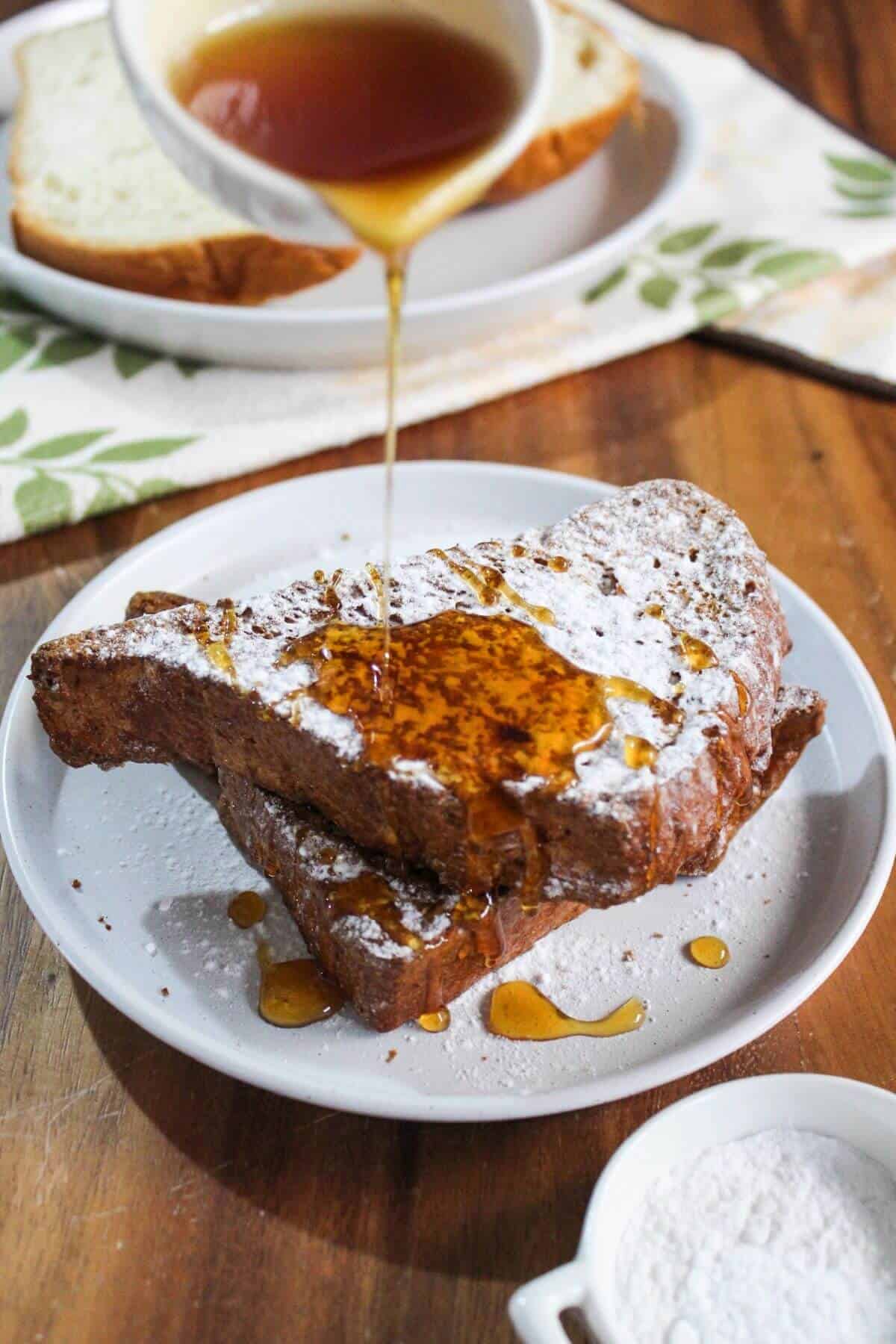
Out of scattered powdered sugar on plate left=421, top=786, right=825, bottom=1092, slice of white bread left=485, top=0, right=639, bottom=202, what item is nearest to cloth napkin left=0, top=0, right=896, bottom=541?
slice of white bread left=485, top=0, right=639, bottom=202

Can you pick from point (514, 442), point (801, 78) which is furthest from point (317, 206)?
point (801, 78)

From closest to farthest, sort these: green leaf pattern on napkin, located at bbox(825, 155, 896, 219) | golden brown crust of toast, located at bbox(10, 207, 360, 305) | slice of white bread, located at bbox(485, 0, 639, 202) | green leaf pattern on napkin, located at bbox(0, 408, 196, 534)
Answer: green leaf pattern on napkin, located at bbox(0, 408, 196, 534)
golden brown crust of toast, located at bbox(10, 207, 360, 305)
slice of white bread, located at bbox(485, 0, 639, 202)
green leaf pattern on napkin, located at bbox(825, 155, 896, 219)

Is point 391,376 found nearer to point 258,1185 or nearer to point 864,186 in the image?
point 258,1185

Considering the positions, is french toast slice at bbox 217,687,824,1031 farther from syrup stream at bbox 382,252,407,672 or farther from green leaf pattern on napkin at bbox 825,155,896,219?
green leaf pattern on napkin at bbox 825,155,896,219

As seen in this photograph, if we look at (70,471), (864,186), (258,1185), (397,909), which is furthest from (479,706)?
(864,186)

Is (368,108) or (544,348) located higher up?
(368,108)

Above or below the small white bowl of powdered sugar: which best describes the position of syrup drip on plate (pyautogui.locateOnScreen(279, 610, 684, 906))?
above
